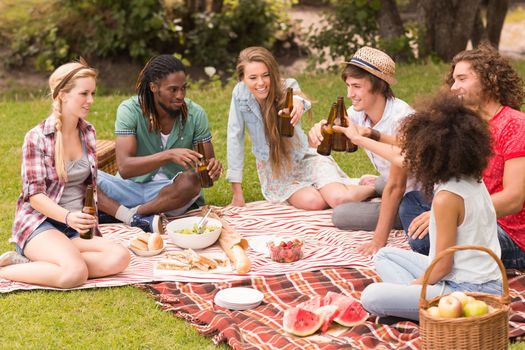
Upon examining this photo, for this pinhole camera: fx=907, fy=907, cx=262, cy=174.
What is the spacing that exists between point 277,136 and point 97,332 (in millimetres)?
2454

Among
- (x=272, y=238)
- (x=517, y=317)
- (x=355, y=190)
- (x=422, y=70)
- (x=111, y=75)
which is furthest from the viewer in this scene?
(x=111, y=75)

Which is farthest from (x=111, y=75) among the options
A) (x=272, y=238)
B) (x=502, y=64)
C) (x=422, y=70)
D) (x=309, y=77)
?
(x=502, y=64)

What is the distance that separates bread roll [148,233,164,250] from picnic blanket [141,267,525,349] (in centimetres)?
52

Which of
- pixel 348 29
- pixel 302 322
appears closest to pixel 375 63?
pixel 302 322

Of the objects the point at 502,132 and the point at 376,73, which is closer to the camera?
the point at 502,132

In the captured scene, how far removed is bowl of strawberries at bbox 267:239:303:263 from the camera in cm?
581

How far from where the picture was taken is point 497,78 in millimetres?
5367

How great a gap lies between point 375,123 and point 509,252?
1365 millimetres

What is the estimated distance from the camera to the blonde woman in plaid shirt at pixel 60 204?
5.36 m

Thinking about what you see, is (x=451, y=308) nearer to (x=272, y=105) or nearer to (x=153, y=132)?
(x=272, y=105)

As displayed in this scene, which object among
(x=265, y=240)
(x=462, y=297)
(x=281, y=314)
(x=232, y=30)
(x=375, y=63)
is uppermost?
(x=232, y=30)

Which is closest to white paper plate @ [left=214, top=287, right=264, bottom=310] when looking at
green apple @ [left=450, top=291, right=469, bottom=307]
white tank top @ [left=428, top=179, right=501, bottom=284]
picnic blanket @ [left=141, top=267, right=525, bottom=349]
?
picnic blanket @ [left=141, top=267, right=525, bottom=349]

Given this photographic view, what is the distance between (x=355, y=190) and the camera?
6711 mm

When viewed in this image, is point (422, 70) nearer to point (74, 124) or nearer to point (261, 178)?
point (261, 178)
